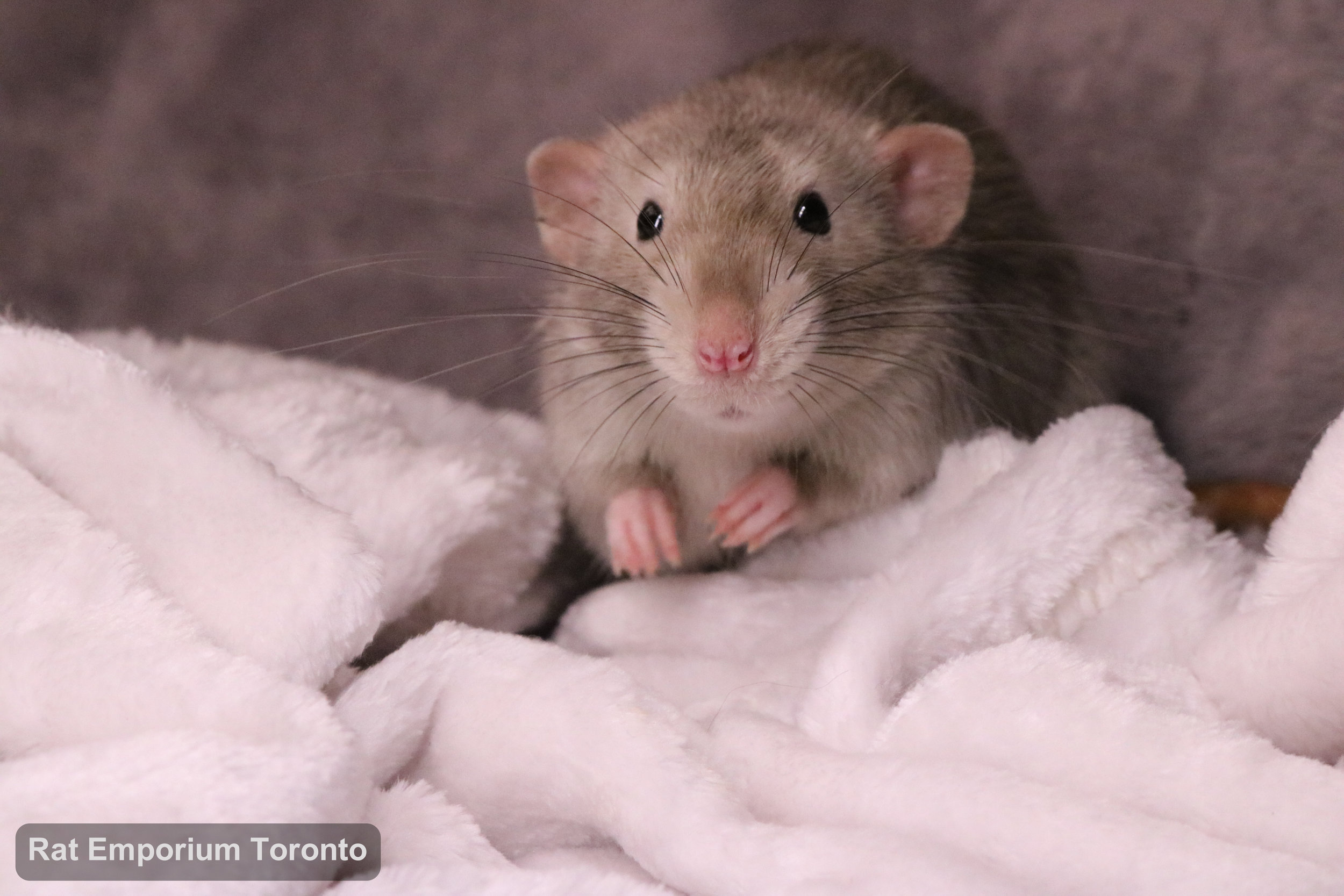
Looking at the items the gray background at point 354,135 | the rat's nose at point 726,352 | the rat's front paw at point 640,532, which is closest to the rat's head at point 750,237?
the rat's nose at point 726,352

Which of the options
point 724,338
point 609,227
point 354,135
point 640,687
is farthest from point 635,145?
point 354,135

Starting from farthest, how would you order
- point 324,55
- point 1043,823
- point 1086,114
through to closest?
1. point 324,55
2. point 1086,114
3. point 1043,823

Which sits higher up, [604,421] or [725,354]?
[725,354]

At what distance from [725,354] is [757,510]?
14.6 inches

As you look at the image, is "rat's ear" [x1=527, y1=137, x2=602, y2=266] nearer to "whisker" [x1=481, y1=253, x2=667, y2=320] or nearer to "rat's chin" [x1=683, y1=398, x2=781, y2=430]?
"whisker" [x1=481, y1=253, x2=667, y2=320]

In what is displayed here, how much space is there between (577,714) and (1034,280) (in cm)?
117

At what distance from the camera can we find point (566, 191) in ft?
6.50

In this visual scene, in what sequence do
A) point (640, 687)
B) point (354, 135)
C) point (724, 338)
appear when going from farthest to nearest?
point (354, 135), point (724, 338), point (640, 687)

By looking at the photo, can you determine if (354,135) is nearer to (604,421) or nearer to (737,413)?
(604,421)

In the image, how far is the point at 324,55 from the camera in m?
2.62

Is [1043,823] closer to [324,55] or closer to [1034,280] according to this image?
[1034,280]

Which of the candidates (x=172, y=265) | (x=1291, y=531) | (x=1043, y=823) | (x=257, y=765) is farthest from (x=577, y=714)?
(x=172, y=265)

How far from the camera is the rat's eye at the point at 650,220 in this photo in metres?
1.76

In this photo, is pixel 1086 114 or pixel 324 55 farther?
pixel 324 55
